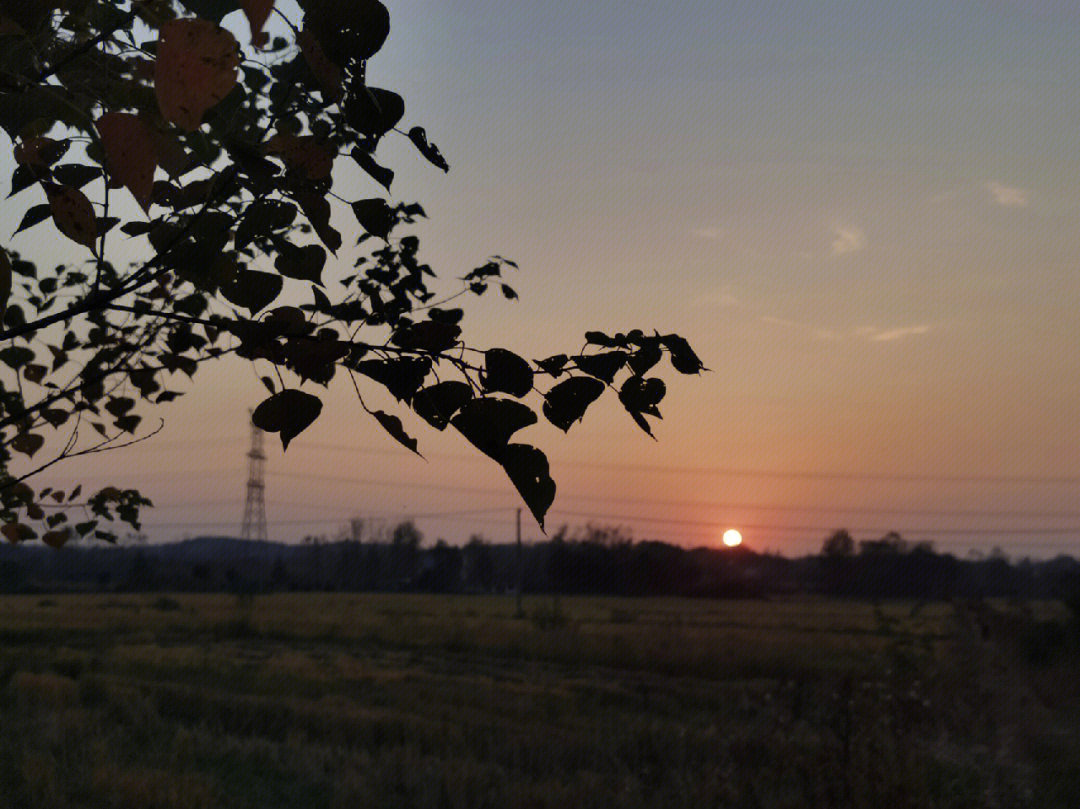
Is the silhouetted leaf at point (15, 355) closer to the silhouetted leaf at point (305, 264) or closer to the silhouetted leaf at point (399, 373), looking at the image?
the silhouetted leaf at point (305, 264)

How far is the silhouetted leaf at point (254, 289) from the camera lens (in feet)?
3.83

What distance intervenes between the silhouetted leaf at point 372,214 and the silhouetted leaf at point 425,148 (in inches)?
2.5

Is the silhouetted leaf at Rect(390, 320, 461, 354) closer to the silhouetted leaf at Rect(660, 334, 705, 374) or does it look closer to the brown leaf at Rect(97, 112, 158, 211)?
the silhouetted leaf at Rect(660, 334, 705, 374)

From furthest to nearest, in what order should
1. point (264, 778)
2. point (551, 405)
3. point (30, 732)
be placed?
point (30, 732) < point (264, 778) < point (551, 405)

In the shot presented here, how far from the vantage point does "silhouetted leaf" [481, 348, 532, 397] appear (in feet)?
3.59

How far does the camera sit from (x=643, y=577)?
7400 cm

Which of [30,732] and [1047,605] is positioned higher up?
[1047,605]

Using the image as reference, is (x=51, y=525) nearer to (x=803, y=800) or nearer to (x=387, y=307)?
(x=387, y=307)

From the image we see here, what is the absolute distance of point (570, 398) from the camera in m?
1.18

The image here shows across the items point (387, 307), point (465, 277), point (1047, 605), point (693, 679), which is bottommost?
point (693, 679)

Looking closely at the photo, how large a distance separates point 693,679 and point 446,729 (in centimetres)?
1273

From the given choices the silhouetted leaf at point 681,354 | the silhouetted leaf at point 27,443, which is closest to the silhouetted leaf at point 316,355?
the silhouetted leaf at point 681,354

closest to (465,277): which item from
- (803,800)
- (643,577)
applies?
(803,800)

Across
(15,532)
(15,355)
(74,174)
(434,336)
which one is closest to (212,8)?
(74,174)
